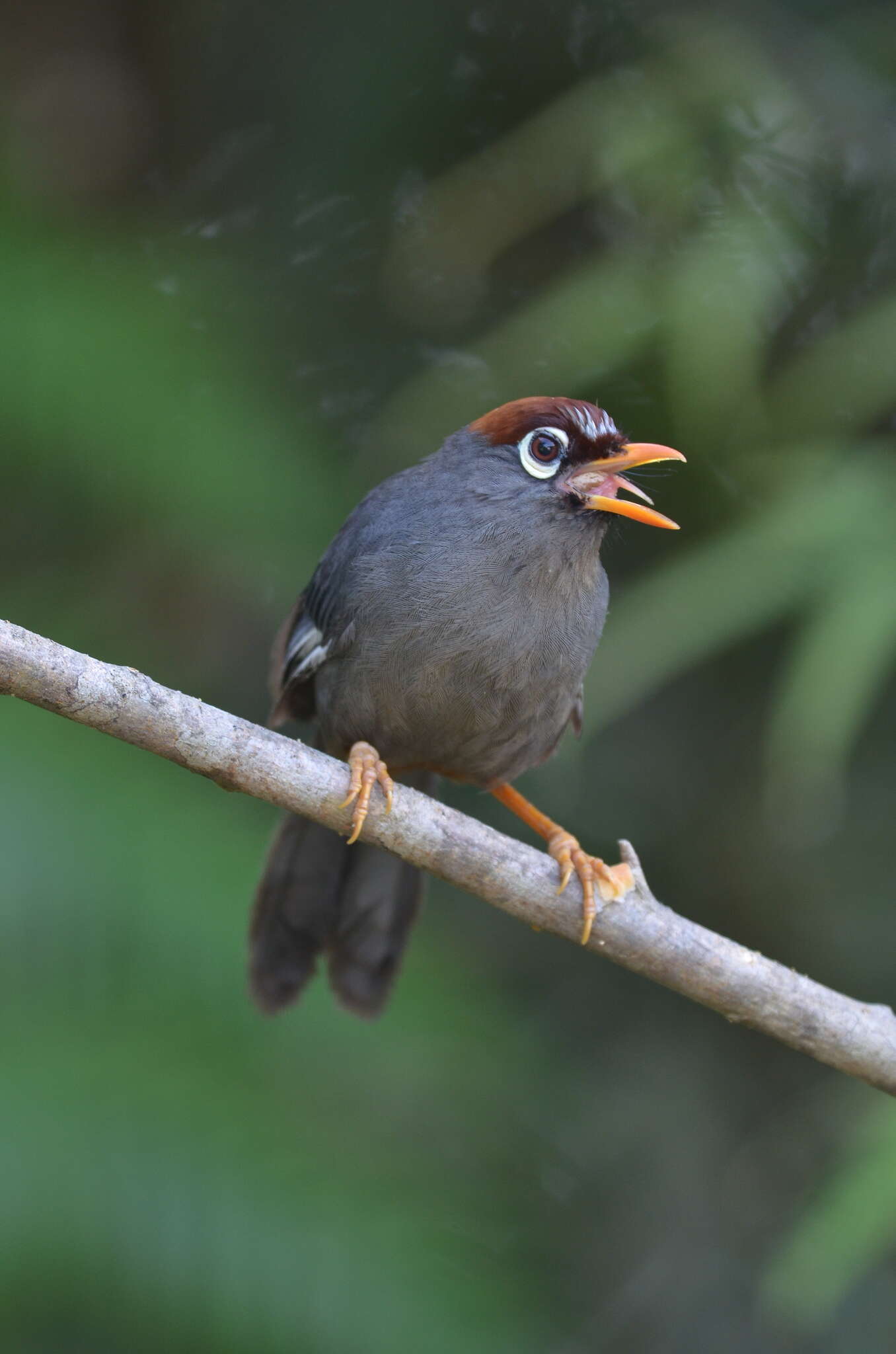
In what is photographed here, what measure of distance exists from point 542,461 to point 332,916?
57.9 inches

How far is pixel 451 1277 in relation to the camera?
13.2ft

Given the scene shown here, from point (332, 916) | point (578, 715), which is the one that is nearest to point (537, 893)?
point (578, 715)

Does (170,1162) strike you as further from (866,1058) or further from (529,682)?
(866,1058)

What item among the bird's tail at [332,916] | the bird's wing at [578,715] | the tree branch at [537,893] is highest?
the bird's wing at [578,715]

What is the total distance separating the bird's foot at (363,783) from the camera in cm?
283

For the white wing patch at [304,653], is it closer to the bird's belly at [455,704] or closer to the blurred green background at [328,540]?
the bird's belly at [455,704]

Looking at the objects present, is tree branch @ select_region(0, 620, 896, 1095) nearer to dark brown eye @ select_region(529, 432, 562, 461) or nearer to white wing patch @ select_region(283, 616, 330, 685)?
white wing patch @ select_region(283, 616, 330, 685)

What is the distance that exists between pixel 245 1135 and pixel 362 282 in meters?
3.15

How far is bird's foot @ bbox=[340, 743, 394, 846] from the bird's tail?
28.8 inches

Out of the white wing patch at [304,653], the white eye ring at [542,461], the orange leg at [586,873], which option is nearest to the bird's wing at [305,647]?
the white wing patch at [304,653]

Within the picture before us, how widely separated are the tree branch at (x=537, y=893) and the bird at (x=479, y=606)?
68 mm

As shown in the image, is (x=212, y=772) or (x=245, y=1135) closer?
(x=212, y=772)

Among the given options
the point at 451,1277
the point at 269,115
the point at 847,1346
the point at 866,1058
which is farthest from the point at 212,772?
the point at 269,115

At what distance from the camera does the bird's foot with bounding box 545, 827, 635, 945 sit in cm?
290
